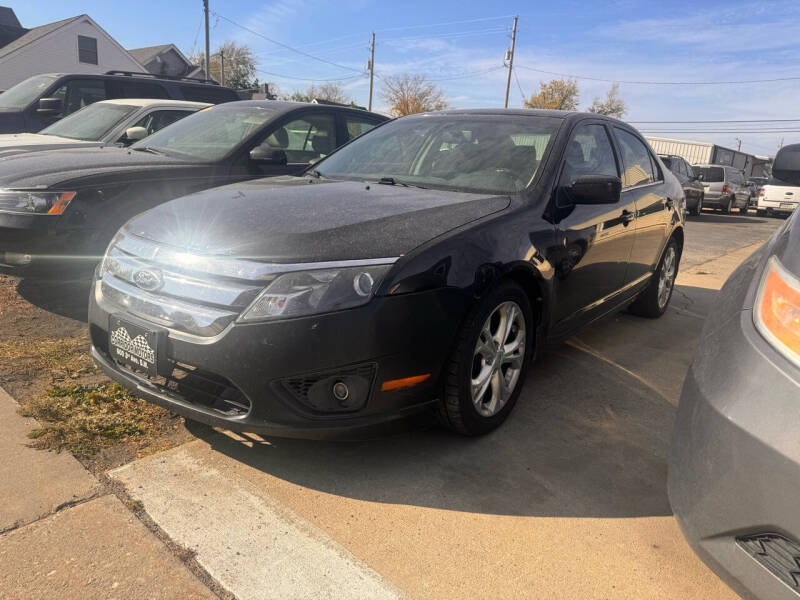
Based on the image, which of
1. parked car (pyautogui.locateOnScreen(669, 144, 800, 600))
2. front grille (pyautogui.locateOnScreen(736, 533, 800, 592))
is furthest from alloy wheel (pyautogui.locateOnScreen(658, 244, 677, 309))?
front grille (pyautogui.locateOnScreen(736, 533, 800, 592))

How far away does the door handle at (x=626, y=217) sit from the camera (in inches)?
151

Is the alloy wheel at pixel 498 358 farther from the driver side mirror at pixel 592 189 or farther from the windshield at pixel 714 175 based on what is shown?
the windshield at pixel 714 175

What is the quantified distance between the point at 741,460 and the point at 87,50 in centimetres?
4367

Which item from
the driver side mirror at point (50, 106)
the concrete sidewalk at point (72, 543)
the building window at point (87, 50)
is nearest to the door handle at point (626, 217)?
the concrete sidewalk at point (72, 543)

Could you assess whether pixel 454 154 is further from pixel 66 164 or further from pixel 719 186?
pixel 719 186

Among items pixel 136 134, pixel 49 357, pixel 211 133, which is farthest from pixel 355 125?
pixel 49 357

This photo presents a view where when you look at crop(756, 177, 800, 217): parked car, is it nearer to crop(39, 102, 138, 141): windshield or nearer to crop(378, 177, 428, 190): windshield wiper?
crop(39, 102, 138, 141): windshield

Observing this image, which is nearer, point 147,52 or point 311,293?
point 311,293

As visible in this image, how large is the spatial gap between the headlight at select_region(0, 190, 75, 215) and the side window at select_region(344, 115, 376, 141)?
286 centimetres

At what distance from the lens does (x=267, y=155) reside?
4750 mm

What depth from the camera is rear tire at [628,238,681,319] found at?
4.94 m

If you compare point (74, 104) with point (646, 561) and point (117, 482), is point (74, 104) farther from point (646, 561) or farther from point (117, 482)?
point (646, 561)

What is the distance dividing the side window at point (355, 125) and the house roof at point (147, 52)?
136 feet

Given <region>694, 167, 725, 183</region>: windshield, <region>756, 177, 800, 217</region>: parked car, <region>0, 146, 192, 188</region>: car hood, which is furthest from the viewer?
<region>756, 177, 800, 217</region>: parked car
